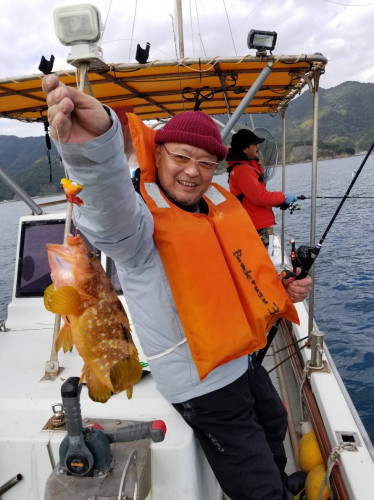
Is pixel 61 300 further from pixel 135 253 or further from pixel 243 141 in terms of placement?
pixel 243 141

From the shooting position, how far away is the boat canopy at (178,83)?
3523 mm

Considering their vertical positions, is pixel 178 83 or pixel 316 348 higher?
pixel 178 83

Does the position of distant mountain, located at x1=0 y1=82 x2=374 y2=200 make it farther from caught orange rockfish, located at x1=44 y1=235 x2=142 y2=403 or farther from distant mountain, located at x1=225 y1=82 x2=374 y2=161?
caught orange rockfish, located at x1=44 y1=235 x2=142 y2=403

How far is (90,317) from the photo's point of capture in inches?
60.5

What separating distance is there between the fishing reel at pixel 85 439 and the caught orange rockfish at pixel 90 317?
0.09 metres

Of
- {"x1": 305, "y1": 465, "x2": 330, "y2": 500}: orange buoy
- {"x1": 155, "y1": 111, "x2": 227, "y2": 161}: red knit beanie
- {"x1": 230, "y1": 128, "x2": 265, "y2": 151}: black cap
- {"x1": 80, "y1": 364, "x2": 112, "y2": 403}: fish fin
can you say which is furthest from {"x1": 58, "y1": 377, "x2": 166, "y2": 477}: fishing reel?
{"x1": 230, "y1": 128, "x2": 265, "y2": 151}: black cap

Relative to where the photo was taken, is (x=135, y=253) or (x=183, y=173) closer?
(x=135, y=253)

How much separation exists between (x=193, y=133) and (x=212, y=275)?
2.46ft

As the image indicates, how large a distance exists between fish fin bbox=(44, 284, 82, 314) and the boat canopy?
98.8 inches

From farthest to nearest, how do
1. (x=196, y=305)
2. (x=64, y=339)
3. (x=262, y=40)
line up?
(x=262, y=40), (x=196, y=305), (x=64, y=339)

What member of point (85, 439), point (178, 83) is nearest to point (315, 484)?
point (85, 439)

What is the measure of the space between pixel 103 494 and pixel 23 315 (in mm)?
2851

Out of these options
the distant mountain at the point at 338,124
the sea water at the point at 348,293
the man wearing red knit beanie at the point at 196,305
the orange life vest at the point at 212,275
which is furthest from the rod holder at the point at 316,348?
the distant mountain at the point at 338,124

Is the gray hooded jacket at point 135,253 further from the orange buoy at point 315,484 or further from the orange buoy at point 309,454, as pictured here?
the orange buoy at point 309,454
